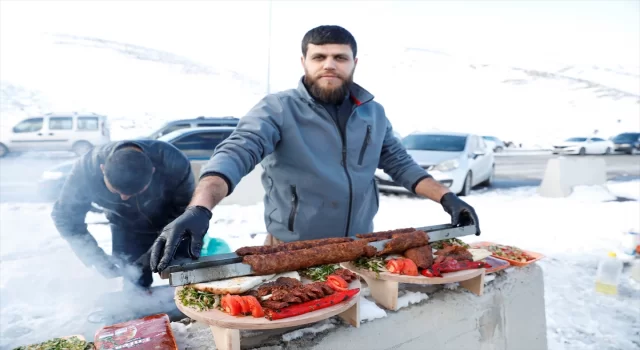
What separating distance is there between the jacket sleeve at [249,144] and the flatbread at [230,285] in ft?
1.54

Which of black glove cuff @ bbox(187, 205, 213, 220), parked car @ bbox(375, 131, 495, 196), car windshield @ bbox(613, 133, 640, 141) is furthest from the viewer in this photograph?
car windshield @ bbox(613, 133, 640, 141)

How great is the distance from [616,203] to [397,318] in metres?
9.58

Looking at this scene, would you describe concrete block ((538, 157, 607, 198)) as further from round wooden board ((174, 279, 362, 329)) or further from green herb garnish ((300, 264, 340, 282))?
round wooden board ((174, 279, 362, 329))

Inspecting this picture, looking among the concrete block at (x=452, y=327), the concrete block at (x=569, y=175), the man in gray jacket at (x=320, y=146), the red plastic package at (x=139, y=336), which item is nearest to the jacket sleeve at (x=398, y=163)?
the man in gray jacket at (x=320, y=146)

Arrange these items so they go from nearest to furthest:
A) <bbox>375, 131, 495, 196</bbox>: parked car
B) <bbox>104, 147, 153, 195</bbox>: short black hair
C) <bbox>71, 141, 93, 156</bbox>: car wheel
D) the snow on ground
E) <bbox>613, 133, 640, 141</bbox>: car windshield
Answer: <bbox>104, 147, 153, 195</bbox>: short black hair, the snow on ground, <bbox>375, 131, 495, 196</bbox>: parked car, <bbox>71, 141, 93, 156</bbox>: car wheel, <bbox>613, 133, 640, 141</bbox>: car windshield

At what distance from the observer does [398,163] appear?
→ 2.89 m

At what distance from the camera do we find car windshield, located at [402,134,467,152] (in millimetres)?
10344

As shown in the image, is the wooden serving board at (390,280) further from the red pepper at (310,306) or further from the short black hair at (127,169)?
the short black hair at (127,169)

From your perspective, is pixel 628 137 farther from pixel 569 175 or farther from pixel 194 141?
pixel 194 141

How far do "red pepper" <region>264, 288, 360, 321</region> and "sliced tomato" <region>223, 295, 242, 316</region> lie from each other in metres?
0.10

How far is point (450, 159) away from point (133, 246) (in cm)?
790

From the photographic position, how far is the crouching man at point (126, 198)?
3180 millimetres

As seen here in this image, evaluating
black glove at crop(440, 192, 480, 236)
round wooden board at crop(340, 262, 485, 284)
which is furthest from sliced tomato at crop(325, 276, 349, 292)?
black glove at crop(440, 192, 480, 236)

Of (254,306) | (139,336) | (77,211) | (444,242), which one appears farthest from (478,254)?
(77,211)
